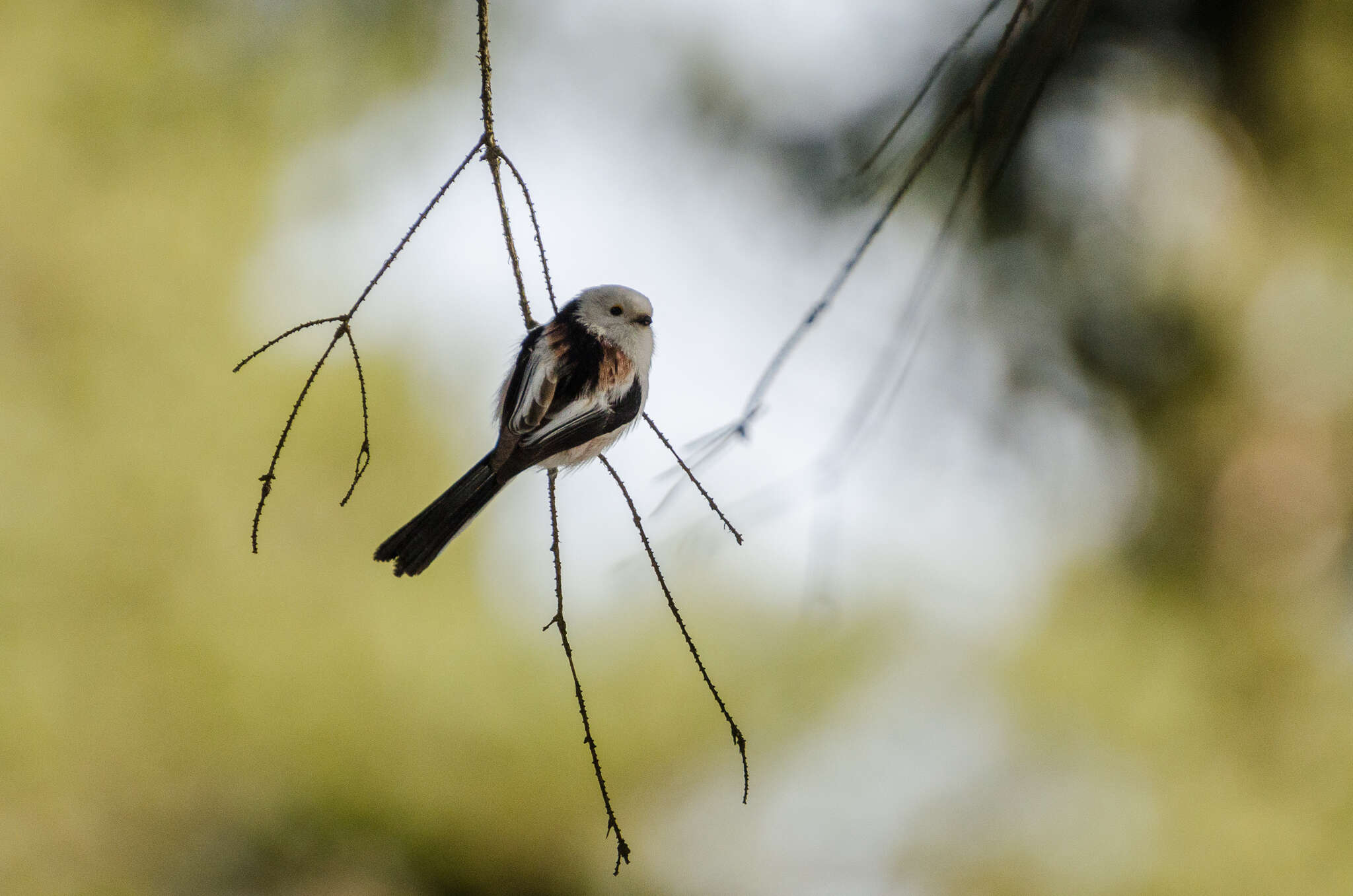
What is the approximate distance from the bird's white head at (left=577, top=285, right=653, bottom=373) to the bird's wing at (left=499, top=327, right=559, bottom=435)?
0.47 ft

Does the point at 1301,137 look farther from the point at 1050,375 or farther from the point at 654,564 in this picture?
the point at 654,564

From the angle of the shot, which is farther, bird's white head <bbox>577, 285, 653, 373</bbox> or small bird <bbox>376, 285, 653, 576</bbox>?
bird's white head <bbox>577, 285, 653, 373</bbox>

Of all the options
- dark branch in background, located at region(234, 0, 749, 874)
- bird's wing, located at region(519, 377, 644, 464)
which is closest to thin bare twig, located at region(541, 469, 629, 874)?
dark branch in background, located at region(234, 0, 749, 874)

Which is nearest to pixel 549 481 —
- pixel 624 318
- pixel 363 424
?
pixel 363 424

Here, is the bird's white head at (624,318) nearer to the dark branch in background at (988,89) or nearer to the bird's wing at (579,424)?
the bird's wing at (579,424)

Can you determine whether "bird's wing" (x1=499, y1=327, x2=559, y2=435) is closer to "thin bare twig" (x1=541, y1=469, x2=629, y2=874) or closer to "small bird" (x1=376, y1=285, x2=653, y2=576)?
"small bird" (x1=376, y1=285, x2=653, y2=576)

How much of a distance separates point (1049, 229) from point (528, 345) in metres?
3.04

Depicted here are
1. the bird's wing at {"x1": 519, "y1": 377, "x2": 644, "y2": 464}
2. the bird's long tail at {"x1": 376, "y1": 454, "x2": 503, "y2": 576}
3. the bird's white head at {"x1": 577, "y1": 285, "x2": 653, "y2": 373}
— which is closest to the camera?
the bird's long tail at {"x1": 376, "y1": 454, "x2": 503, "y2": 576}

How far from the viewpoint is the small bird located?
1.43m

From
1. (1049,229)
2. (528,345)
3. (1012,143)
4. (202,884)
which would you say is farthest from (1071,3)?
A: (202,884)

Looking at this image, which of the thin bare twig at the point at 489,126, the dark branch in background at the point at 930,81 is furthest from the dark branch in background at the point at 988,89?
the thin bare twig at the point at 489,126

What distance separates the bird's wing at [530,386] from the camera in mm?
1562

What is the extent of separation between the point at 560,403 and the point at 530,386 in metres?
0.06

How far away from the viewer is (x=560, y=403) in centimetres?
159
